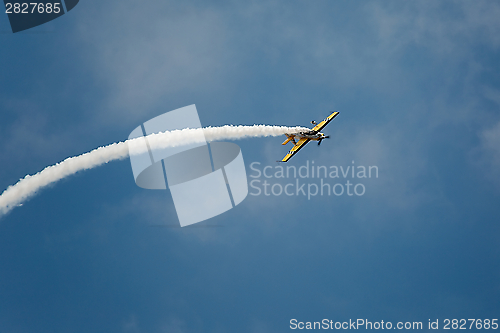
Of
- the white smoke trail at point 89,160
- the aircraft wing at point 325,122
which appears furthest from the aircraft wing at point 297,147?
the white smoke trail at point 89,160

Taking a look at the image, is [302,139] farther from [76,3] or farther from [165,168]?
[76,3]

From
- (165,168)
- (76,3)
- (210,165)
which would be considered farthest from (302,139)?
(76,3)

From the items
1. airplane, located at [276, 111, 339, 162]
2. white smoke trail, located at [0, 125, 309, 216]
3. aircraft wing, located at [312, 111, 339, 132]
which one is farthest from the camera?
aircraft wing, located at [312, 111, 339, 132]

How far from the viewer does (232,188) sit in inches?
4990

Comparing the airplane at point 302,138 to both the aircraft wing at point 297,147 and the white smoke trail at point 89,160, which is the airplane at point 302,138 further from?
the white smoke trail at point 89,160

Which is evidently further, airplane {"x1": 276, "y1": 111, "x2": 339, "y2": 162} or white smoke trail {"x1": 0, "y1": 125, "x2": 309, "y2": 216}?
airplane {"x1": 276, "y1": 111, "x2": 339, "y2": 162}

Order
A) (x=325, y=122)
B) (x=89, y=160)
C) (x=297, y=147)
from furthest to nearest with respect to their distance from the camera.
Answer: (x=325, y=122) → (x=297, y=147) → (x=89, y=160)

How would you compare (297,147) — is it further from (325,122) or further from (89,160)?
(89,160)

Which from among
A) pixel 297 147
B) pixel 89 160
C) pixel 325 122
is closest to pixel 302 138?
pixel 297 147

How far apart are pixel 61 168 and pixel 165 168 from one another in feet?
78.6

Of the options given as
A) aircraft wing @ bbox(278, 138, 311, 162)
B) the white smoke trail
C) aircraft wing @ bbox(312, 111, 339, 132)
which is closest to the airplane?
aircraft wing @ bbox(278, 138, 311, 162)

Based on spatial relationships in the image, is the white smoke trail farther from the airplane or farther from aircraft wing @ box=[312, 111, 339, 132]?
Result: aircraft wing @ box=[312, 111, 339, 132]

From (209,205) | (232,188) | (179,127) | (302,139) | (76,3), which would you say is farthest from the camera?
(76,3)

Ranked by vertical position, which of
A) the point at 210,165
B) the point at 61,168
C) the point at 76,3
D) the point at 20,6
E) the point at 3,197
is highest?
the point at 76,3
